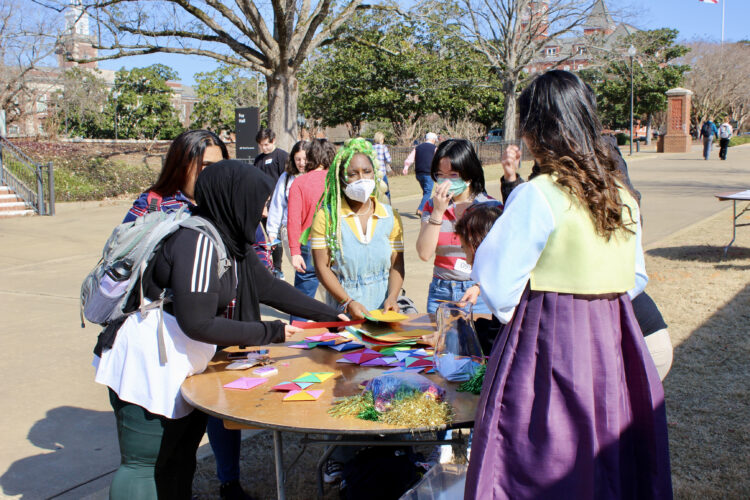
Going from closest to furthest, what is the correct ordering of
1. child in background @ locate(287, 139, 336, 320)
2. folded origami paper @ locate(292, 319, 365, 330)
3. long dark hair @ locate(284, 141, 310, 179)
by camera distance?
folded origami paper @ locate(292, 319, 365, 330)
child in background @ locate(287, 139, 336, 320)
long dark hair @ locate(284, 141, 310, 179)

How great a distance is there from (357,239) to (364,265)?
152mm

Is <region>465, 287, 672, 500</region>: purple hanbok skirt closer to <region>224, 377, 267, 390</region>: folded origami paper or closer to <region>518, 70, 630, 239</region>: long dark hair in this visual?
<region>518, 70, 630, 239</region>: long dark hair

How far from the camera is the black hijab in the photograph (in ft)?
8.23

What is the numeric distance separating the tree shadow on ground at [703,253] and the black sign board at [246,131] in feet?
30.3

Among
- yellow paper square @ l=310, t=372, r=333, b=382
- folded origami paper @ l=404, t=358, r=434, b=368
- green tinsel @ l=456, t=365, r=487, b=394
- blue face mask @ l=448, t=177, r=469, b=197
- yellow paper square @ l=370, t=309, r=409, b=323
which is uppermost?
blue face mask @ l=448, t=177, r=469, b=197

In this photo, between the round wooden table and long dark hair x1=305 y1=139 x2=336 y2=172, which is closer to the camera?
the round wooden table

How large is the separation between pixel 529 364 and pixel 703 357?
13.0ft

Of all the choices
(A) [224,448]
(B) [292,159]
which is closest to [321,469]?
(A) [224,448]

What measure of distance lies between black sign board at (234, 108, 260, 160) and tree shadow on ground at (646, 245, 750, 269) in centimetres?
924

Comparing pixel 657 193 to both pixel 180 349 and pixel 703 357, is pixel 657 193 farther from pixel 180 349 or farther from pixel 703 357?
pixel 180 349

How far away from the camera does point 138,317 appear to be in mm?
2443

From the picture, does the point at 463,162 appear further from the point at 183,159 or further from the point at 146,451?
the point at 146,451

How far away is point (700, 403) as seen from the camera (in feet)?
14.2

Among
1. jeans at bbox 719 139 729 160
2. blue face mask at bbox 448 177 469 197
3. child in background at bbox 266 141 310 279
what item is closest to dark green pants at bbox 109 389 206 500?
blue face mask at bbox 448 177 469 197
